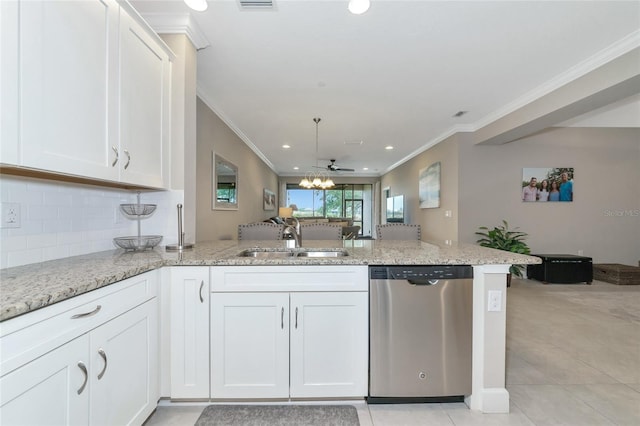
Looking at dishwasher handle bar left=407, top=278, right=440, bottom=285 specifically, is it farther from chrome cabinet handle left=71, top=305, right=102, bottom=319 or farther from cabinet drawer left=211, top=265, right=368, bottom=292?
chrome cabinet handle left=71, top=305, right=102, bottom=319

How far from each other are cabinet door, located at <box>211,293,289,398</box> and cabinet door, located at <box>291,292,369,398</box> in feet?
0.28

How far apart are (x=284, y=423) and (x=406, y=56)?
3.07 metres

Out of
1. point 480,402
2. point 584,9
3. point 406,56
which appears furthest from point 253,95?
point 480,402

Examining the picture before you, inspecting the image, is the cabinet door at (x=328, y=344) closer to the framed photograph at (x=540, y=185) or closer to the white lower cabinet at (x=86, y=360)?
the white lower cabinet at (x=86, y=360)

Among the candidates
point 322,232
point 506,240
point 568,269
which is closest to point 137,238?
point 322,232

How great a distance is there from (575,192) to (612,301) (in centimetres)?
216

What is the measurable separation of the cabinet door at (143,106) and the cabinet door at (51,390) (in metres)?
0.93

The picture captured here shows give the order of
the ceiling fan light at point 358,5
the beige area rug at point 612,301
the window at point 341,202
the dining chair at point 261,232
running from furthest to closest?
the window at point 341,202 < the beige area rug at point 612,301 < the dining chair at point 261,232 < the ceiling fan light at point 358,5

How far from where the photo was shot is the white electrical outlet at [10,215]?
1.26 meters

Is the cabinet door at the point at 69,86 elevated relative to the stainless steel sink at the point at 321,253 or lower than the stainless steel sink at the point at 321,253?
elevated

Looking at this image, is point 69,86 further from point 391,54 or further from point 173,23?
point 391,54

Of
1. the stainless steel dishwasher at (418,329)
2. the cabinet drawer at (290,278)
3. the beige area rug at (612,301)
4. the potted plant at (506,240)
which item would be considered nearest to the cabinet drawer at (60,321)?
the cabinet drawer at (290,278)

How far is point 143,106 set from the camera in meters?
1.74

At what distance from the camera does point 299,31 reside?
89.7 inches
